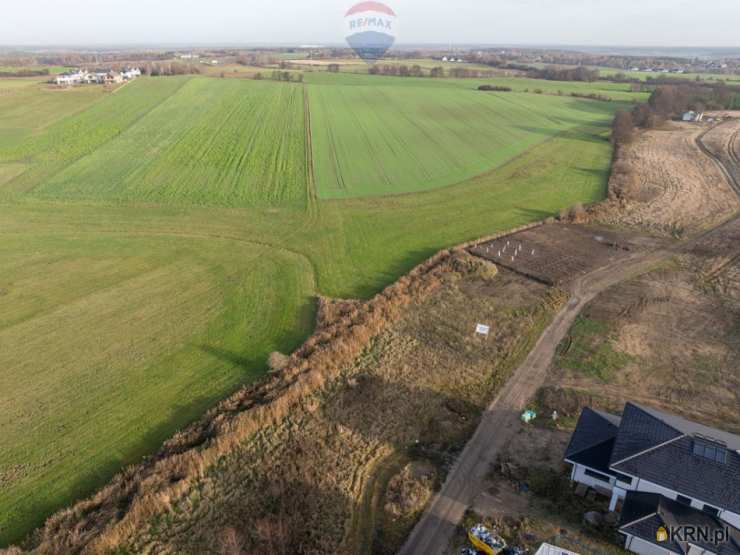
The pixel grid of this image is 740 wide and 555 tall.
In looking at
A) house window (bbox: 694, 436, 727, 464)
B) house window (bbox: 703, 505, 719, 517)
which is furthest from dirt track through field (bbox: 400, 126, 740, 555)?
house window (bbox: 703, 505, 719, 517)

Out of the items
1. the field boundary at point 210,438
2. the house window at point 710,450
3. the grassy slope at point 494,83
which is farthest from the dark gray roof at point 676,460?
the grassy slope at point 494,83

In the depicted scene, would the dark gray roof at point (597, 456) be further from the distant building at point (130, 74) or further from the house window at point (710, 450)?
the distant building at point (130, 74)

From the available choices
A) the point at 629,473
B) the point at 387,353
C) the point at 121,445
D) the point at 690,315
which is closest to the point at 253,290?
the point at 387,353

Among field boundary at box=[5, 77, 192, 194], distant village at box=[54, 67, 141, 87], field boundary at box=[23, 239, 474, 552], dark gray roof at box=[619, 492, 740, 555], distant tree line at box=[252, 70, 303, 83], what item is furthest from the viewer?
distant tree line at box=[252, 70, 303, 83]

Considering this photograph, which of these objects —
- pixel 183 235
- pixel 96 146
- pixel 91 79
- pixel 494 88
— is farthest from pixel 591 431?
pixel 91 79

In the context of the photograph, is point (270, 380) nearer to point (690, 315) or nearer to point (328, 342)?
point (328, 342)

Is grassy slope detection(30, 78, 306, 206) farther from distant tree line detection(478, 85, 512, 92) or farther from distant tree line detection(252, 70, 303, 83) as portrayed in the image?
distant tree line detection(478, 85, 512, 92)
